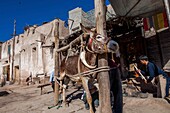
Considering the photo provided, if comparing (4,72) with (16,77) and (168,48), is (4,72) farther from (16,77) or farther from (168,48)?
(168,48)

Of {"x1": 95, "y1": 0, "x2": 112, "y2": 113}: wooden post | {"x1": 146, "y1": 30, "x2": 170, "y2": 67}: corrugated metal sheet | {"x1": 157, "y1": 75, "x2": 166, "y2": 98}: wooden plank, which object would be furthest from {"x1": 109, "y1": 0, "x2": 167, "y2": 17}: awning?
{"x1": 146, "y1": 30, "x2": 170, "y2": 67}: corrugated metal sheet

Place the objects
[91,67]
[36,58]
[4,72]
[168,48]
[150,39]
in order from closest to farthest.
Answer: [91,67] → [168,48] → [150,39] → [36,58] → [4,72]

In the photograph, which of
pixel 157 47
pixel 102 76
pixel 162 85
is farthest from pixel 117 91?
pixel 157 47

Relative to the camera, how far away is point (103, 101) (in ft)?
7.90

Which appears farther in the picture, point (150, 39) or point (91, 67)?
point (150, 39)

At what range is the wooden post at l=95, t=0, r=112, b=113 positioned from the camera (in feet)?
7.86

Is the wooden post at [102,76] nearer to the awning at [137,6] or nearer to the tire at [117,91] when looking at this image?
the tire at [117,91]

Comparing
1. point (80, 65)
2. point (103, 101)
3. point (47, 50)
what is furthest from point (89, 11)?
point (103, 101)

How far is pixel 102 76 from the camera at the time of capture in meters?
2.46

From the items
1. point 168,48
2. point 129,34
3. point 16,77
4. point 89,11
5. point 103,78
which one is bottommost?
point 16,77

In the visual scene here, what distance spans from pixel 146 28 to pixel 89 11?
942 cm

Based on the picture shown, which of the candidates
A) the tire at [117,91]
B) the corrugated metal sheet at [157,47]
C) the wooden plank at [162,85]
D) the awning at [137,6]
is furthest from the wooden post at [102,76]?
the corrugated metal sheet at [157,47]

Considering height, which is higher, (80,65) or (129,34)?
(129,34)

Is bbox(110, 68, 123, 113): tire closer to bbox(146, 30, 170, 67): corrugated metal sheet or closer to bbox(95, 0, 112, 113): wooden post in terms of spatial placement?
bbox(95, 0, 112, 113): wooden post
